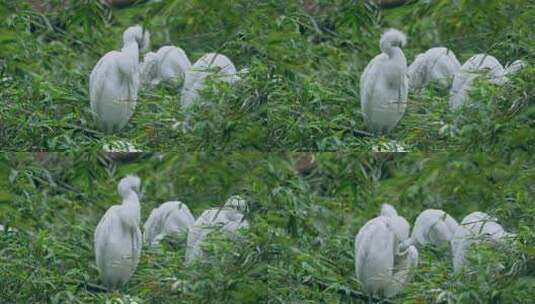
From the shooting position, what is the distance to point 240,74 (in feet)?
18.6

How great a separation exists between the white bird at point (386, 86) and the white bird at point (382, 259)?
0.35m

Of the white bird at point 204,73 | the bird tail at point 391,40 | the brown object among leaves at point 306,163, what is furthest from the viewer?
the brown object among leaves at point 306,163

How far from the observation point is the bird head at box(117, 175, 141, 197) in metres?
5.56

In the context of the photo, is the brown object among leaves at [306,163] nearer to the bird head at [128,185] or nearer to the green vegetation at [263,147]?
the green vegetation at [263,147]

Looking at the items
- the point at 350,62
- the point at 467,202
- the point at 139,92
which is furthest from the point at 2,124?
the point at 467,202

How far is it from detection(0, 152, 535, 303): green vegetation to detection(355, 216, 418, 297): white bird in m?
0.06

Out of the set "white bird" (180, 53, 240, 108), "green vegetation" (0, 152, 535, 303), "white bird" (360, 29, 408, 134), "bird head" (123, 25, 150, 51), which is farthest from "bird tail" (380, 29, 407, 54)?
"bird head" (123, 25, 150, 51)

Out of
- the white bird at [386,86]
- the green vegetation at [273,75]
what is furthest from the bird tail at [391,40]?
the green vegetation at [273,75]

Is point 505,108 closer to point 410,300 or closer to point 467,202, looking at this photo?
point 467,202

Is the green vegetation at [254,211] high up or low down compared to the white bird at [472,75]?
down

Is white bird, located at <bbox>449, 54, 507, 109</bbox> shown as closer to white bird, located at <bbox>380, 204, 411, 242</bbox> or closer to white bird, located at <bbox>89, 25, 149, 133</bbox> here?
white bird, located at <bbox>380, 204, 411, 242</bbox>

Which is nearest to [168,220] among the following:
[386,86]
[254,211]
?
[254,211]

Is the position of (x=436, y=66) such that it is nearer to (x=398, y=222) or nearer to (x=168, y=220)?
(x=398, y=222)

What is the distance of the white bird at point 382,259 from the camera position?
5.54 m
